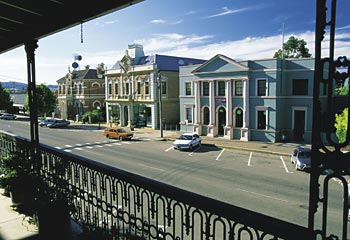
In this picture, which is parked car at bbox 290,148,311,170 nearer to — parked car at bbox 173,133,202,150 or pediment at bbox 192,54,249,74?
parked car at bbox 173,133,202,150

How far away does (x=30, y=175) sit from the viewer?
17.4 feet

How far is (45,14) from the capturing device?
4.54 metres

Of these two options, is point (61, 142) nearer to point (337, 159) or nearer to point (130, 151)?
Answer: point (130, 151)

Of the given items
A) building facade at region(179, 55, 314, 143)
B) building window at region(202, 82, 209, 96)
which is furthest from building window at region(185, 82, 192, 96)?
building window at region(202, 82, 209, 96)

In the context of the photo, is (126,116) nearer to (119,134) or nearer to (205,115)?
(119,134)

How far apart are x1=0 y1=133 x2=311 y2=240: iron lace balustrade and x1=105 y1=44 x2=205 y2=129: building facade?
26.7m

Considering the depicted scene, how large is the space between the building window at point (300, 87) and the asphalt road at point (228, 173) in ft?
21.3

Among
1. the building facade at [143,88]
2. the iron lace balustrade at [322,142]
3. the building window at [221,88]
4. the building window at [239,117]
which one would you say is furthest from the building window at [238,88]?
the iron lace balustrade at [322,142]

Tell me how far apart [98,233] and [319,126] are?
336 centimetres

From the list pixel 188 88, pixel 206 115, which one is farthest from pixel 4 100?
pixel 206 115

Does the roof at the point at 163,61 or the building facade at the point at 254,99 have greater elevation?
the roof at the point at 163,61

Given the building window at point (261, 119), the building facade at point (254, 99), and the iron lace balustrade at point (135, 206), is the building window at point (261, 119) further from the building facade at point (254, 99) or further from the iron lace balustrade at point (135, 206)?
the iron lace balustrade at point (135, 206)

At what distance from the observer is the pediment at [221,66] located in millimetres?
24469

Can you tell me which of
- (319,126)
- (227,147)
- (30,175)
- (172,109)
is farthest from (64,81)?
(319,126)
